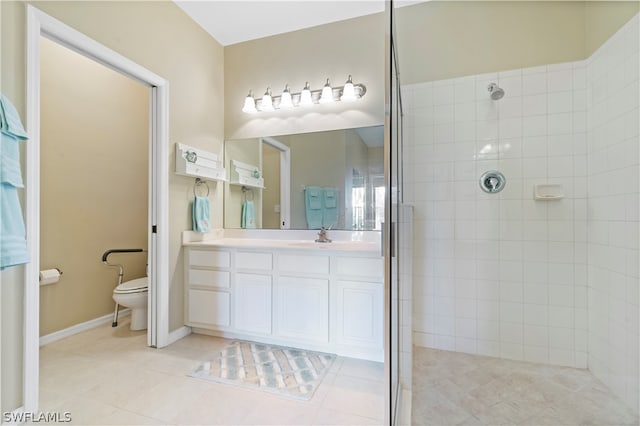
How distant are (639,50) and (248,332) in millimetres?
2758

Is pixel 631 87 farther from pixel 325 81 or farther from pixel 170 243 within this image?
pixel 170 243

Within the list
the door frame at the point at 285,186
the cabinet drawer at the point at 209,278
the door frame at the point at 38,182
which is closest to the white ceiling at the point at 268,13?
the door frame at the point at 38,182

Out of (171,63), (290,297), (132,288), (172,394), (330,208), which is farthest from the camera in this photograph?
(330,208)

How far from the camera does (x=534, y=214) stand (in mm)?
1783

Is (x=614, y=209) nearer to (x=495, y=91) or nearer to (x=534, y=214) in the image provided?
(x=534, y=214)

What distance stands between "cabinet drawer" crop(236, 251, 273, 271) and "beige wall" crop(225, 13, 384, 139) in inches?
45.6

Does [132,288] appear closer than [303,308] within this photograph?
No

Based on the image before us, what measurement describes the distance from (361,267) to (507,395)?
1.02 metres

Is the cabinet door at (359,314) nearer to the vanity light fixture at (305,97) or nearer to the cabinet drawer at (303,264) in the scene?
the cabinet drawer at (303,264)

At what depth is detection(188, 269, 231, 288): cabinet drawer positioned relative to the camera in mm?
2127

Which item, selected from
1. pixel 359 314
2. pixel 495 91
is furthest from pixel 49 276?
pixel 495 91

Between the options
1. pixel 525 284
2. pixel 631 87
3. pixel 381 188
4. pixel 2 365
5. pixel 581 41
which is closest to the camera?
pixel 2 365

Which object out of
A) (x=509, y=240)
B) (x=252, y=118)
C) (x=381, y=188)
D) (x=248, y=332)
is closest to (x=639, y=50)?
(x=509, y=240)

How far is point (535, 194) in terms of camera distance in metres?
1.77
